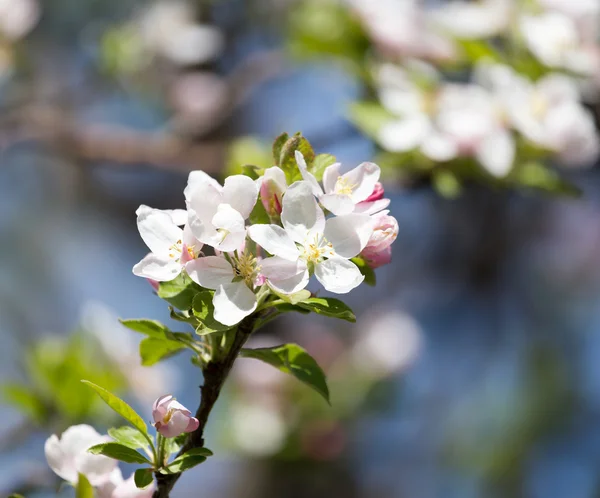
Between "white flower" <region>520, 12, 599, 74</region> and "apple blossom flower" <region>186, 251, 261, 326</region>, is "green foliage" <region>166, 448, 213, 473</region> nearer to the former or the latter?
"apple blossom flower" <region>186, 251, 261, 326</region>

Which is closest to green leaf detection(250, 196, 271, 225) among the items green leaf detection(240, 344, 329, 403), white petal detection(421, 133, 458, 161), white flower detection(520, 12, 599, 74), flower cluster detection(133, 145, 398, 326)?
flower cluster detection(133, 145, 398, 326)

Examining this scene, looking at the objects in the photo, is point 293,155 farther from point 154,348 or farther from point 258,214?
point 154,348

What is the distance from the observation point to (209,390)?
561 millimetres

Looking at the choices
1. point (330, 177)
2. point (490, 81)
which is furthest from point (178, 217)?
point (490, 81)

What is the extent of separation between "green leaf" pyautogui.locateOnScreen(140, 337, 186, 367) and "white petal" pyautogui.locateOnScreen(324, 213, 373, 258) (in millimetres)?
167

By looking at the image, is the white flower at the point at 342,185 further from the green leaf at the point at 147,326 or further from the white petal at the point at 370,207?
the green leaf at the point at 147,326

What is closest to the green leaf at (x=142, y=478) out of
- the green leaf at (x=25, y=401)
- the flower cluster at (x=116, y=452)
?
the flower cluster at (x=116, y=452)

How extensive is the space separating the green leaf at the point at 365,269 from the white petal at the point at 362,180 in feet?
0.16

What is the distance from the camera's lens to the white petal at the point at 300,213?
0.56 metres

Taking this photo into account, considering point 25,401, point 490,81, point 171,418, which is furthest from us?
point 490,81

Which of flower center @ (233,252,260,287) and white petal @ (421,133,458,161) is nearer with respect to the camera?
flower center @ (233,252,260,287)

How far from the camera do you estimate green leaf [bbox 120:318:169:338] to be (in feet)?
1.98

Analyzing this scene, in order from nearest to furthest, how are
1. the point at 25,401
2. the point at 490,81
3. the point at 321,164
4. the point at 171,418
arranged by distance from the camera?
the point at 171,418 → the point at 321,164 → the point at 25,401 → the point at 490,81

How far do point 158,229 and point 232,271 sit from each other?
0.07 m
